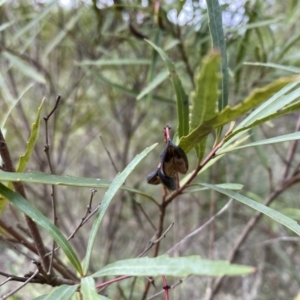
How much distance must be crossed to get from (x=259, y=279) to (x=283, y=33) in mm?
870

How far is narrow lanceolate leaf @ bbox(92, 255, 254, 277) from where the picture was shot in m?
0.25

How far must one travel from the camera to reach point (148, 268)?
11.7 inches

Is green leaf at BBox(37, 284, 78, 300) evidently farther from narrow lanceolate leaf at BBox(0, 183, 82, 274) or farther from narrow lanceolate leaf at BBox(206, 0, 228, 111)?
narrow lanceolate leaf at BBox(206, 0, 228, 111)

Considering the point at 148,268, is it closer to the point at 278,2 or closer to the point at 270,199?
the point at 270,199

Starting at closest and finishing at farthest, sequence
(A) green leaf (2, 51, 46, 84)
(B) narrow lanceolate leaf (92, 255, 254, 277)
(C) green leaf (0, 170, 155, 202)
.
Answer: (B) narrow lanceolate leaf (92, 255, 254, 277), (C) green leaf (0, 170, 155, 202), (A) green leaf (2, 51, 46, 84)

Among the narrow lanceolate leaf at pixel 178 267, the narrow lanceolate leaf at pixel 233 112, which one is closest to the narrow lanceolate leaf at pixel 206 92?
the narrow lanceolate leaf at pixel 233 112

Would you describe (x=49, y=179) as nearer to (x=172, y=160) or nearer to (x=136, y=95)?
(x=172, y=160)

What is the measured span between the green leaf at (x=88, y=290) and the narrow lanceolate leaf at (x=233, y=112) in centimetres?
14

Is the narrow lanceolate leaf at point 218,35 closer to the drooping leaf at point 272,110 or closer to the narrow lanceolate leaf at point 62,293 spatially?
the drooping leaf at point 272,110

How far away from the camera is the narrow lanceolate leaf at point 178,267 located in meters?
0.25

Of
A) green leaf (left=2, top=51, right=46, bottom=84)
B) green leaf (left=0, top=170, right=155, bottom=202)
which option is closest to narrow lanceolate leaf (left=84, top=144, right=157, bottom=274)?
green leaf (left=0, top=170, right=155, bottom=202)

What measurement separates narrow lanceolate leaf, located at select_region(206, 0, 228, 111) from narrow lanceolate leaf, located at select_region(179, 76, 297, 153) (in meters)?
0.06

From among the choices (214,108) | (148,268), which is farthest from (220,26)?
(148,268)

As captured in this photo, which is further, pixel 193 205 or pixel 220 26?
pixel 193 205
